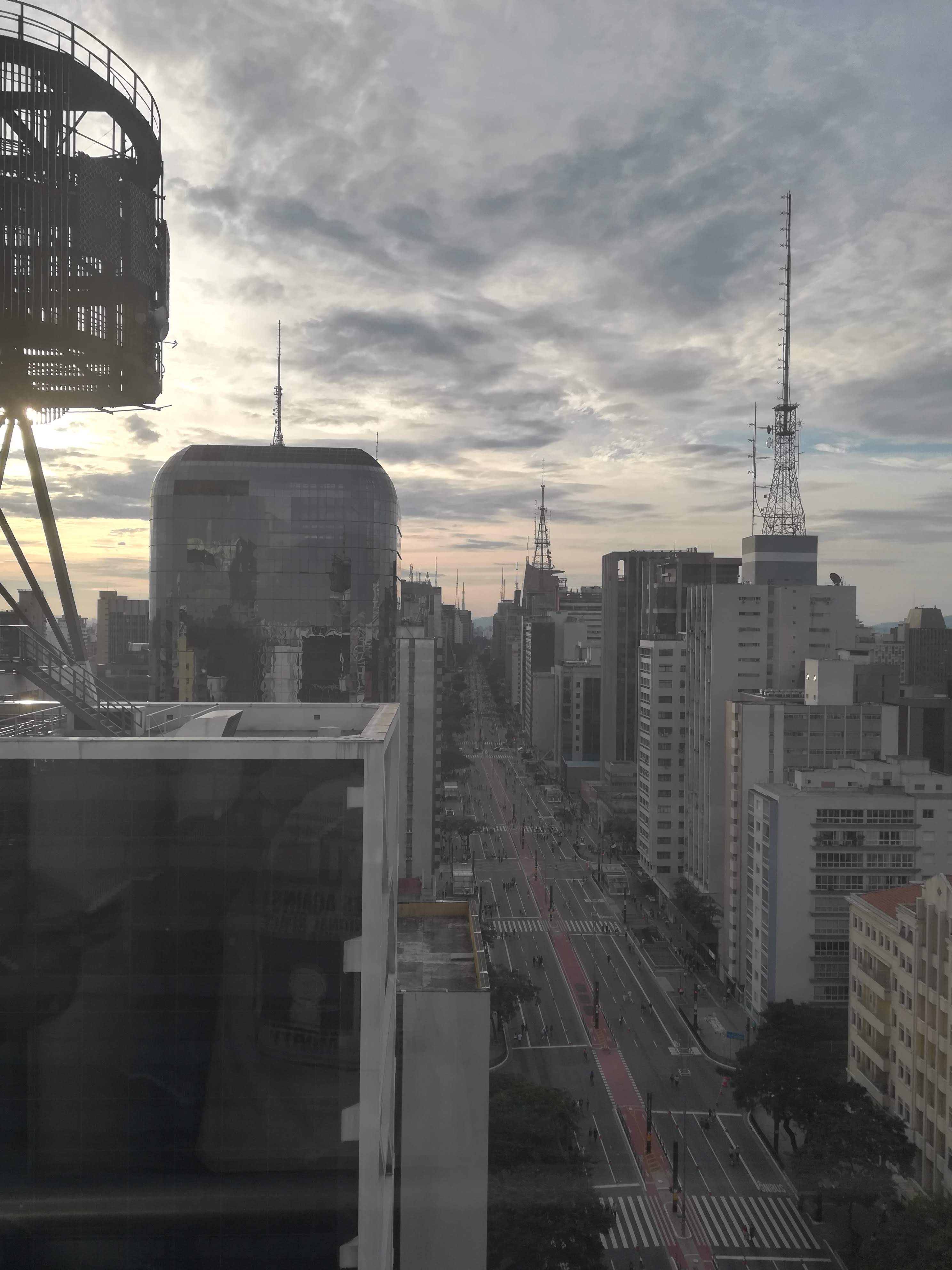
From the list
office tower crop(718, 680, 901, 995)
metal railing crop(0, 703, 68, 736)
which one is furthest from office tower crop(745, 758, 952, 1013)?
metal railing crop(0, 703, 68, 736)

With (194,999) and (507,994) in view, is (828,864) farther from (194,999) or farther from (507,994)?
(194,999)

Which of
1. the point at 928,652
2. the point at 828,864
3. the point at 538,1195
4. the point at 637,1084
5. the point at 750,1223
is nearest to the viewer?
the point at 538,1195

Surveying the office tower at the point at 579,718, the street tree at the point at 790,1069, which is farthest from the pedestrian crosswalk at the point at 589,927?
the office tower at the point at 579,718

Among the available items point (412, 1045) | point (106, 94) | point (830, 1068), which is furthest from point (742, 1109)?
point (106, 94)

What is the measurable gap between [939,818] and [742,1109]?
10.2m

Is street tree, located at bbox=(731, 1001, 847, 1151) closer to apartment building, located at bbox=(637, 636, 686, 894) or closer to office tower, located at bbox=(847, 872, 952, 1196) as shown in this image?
office tower, located at bbox=(847, 872, 952, 1196)

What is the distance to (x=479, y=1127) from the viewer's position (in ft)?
34.4

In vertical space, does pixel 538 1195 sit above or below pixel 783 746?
below

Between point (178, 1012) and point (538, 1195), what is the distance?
36.7ft

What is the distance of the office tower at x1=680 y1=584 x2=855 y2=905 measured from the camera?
36.2 meters

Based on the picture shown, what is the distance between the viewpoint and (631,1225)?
59.2 ft

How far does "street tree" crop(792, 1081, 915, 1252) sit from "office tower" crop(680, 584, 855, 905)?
17.0 metres

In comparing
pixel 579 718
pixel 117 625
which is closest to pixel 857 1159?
pixel 117 625

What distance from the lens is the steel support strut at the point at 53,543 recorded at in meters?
8.24
